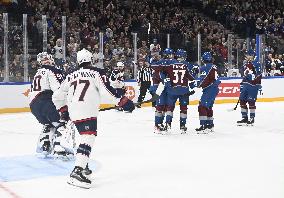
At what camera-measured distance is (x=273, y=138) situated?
349 inches

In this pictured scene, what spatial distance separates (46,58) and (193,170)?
2209 millimetres

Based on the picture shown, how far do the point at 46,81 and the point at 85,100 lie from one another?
4.68ft

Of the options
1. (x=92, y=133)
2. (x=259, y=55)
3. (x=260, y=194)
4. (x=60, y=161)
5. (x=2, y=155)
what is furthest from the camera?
(x=259, y=55)

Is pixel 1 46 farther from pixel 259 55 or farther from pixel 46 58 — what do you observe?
pixel 259 55

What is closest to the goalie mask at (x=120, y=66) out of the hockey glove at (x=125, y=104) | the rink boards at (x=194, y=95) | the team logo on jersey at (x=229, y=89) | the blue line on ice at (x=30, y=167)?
the rink boards at (x=194, y=95)

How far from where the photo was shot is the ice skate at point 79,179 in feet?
17.6

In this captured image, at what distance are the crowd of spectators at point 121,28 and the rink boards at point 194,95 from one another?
0.94 ft

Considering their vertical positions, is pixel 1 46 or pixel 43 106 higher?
pixel 1 46

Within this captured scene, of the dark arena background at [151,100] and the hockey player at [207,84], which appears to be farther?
the hockey player at [207,84]

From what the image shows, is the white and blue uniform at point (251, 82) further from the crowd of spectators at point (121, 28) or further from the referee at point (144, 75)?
the crowd of spectators at point (121, 28)

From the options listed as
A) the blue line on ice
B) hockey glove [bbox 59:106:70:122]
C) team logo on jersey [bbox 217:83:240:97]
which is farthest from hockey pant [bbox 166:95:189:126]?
team logo on jersey [bbox 217:83:240:97]

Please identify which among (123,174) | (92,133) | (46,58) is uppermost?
(46,58)

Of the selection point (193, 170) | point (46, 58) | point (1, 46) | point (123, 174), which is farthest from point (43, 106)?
point (1, 46)

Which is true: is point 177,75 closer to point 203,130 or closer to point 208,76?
point 208,76
